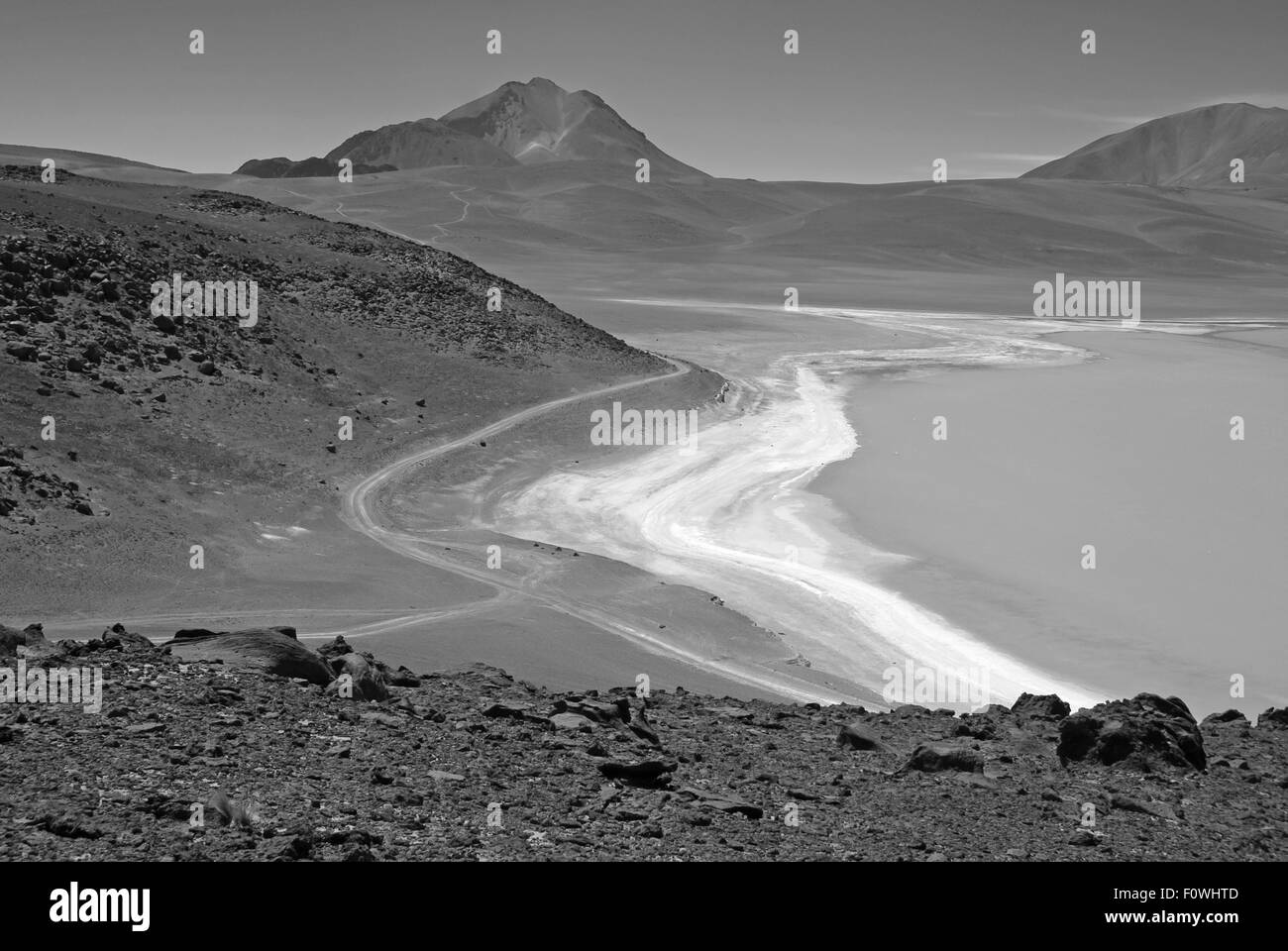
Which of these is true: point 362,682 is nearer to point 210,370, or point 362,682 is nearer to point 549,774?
point 549,774

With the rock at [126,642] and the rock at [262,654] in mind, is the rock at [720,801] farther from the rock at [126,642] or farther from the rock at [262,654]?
the rock at [126,642]

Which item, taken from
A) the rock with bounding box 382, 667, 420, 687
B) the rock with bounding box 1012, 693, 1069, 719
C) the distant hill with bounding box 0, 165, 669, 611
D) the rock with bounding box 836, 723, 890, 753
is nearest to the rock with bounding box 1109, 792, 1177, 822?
the rock with bounding box 836, 723, 890, 753

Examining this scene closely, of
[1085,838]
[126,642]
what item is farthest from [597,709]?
[126,642]

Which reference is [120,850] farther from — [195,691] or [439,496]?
[439,496]

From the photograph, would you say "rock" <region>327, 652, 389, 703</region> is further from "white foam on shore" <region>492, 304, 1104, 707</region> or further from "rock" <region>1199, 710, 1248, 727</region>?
"white foam on shore" <region>492, 304, 1104, 707</region>

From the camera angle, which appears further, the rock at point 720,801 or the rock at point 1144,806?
the rock at point 1144,806

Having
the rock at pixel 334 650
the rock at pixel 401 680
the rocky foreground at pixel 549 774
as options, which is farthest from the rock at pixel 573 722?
the rock at pixel 334 650

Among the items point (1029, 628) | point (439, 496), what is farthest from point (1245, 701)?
point (439, 496)

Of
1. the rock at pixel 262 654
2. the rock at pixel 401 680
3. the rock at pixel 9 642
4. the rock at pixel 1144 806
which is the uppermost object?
the rock at pixel 9 642
